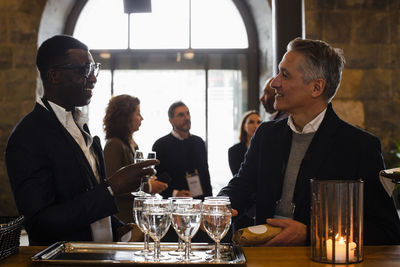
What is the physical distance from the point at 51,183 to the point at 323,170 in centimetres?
111

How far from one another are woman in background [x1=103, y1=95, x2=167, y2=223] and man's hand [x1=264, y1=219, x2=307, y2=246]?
1.85 m

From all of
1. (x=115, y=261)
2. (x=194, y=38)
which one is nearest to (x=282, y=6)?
(x=115, y=261)

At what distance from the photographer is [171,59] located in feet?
A: 25.2

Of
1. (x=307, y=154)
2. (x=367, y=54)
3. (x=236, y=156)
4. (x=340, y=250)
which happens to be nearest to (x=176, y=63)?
(x=367, y=54)

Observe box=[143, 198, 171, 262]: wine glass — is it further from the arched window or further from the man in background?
the arched window

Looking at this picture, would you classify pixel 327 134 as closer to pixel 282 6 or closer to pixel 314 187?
pixel 314 187

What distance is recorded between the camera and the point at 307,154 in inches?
82.0

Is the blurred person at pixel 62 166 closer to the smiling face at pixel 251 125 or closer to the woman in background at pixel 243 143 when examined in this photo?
the woman in background at pixel 243 143

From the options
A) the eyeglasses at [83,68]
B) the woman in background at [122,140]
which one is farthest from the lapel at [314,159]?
the woman in background at [122,140]

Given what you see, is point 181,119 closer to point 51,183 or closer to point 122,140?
point 122,140

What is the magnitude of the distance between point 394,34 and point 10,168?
215 inches

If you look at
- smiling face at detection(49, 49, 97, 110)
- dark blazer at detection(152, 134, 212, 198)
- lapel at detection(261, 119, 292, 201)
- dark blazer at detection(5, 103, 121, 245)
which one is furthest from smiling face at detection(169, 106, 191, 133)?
dark blazer at detection(5, 103, 121, 245)

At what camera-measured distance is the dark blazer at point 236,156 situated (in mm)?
4582

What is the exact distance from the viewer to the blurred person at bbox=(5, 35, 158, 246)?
6.07 ft
